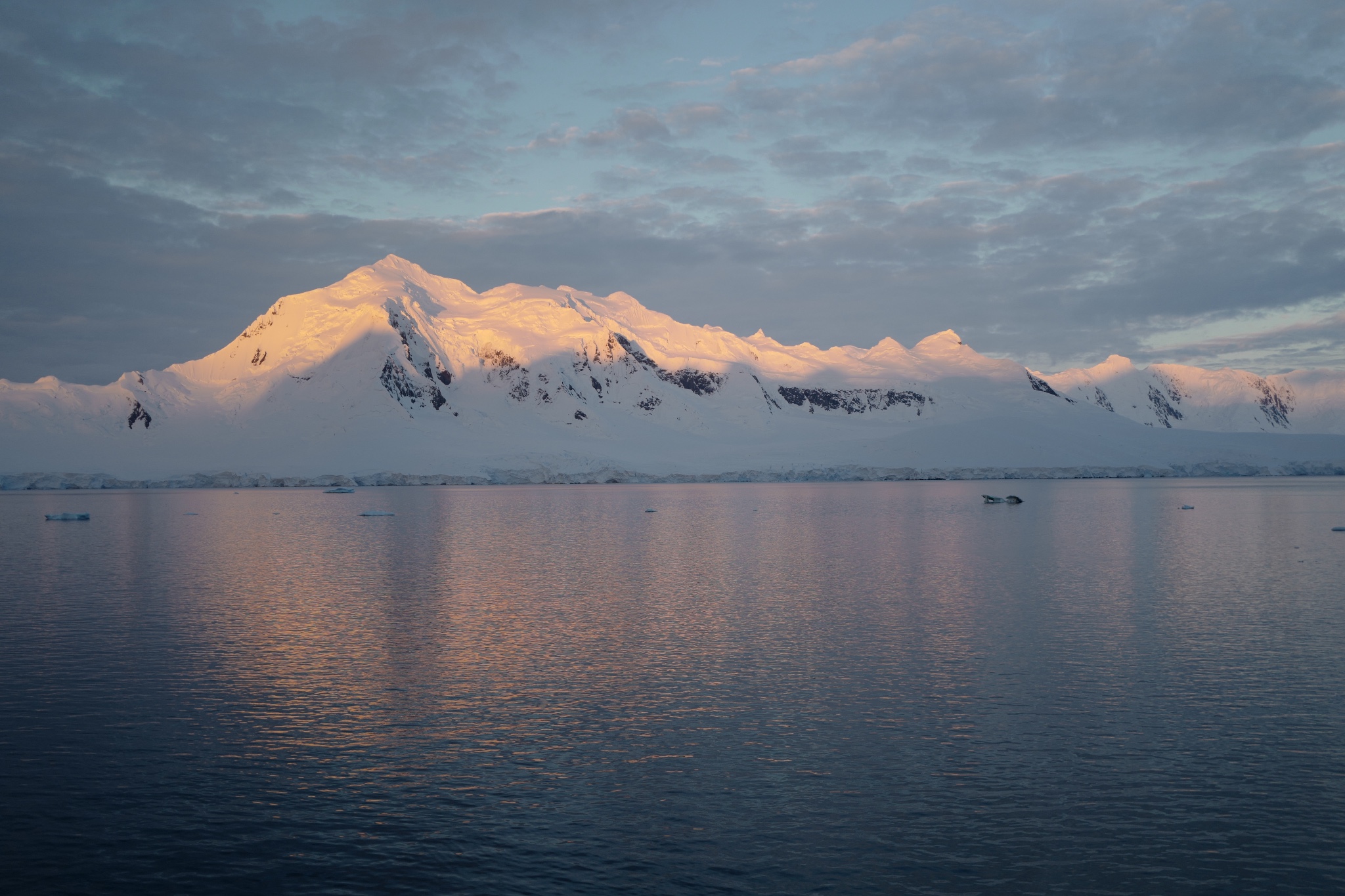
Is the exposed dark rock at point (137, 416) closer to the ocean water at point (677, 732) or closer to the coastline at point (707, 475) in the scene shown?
the coastline at point (707, 475)

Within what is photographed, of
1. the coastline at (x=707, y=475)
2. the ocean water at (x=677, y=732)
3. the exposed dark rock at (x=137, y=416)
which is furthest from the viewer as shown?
the exposed dark rock at (x=137, y=416)

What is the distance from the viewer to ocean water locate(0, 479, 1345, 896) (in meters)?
11.3

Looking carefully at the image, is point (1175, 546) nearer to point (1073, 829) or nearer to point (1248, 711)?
point (1248, 711)

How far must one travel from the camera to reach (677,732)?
1605 cm

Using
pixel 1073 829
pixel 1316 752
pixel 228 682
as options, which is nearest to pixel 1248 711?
pixel 1316 752

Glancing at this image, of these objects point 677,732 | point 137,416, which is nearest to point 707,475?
point 137,416

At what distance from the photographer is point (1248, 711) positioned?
16875mm

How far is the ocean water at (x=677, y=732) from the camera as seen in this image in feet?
37.0

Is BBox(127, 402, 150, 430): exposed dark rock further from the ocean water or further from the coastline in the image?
the ocean water

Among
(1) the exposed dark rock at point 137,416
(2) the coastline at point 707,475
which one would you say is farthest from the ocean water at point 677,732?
(1) the exposed dark rock at point 137,416

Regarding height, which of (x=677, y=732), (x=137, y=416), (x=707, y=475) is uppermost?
(x=137, y=416)

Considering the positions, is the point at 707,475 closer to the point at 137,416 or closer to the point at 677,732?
the point at 137,416

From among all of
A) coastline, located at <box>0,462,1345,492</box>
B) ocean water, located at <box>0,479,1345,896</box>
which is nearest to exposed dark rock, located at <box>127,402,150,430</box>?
coastline, located at <box>0,462,1345,492</box>

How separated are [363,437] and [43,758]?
6718 inches
